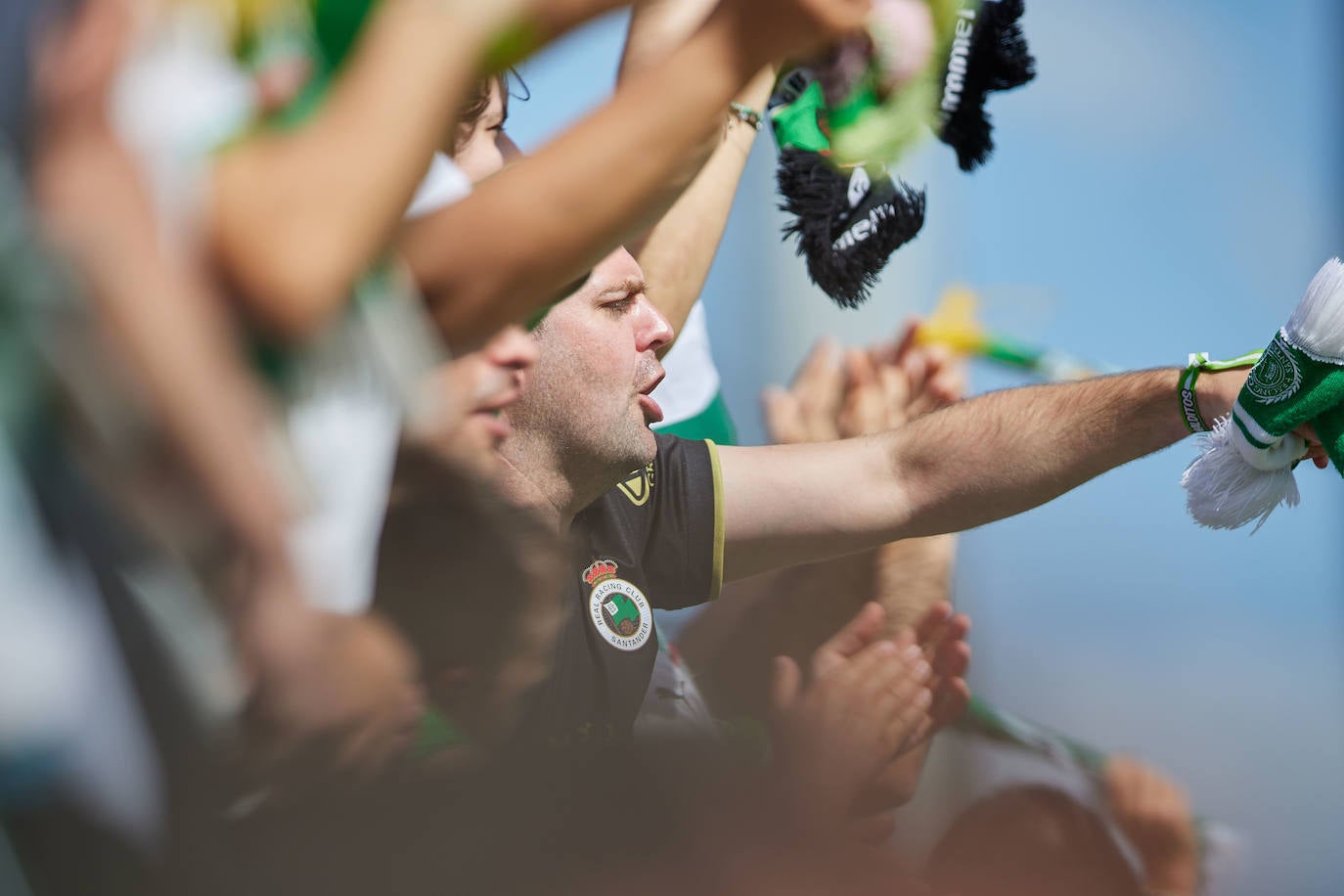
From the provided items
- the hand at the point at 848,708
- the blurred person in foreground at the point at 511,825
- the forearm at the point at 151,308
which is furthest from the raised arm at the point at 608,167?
the hand at the point at 848,708

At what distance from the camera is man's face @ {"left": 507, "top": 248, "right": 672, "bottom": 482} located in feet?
4.67

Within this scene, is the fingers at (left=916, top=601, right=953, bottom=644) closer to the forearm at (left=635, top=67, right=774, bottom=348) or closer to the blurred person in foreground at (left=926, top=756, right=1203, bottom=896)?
the blurred person in foreground at (left=926, top=756, right=1203, bottom=896)

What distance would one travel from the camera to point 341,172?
0.64 meters

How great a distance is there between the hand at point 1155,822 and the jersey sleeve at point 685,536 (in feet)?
2.60

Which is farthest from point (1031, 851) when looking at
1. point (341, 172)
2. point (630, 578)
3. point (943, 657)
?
point (341, 172)

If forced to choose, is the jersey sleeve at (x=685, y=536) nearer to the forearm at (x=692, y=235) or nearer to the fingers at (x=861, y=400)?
the forearm at (x=692, y=235)

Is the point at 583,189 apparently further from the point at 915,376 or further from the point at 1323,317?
the point at 915,376

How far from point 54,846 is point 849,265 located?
Result: 972 millimetres

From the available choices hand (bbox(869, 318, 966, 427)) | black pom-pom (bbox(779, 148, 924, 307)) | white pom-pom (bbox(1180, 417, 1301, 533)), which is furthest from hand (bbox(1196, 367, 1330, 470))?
hand (bbox(869, 318, 966, 427))

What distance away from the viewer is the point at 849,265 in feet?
4.65

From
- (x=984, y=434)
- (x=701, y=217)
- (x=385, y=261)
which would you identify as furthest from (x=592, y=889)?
(x=701, y=217)

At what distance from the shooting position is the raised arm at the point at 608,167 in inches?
28.5

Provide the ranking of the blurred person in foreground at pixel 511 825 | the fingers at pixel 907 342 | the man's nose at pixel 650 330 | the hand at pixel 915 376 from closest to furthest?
the blurred person in foreground at pixel 511 825 < the man's nose at pixel 650 330 < the hand at pixel 915 376 < the fingers at pixel 907 342

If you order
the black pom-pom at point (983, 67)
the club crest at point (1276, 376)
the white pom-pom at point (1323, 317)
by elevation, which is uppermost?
the black pom-pom at point (983, 67)
